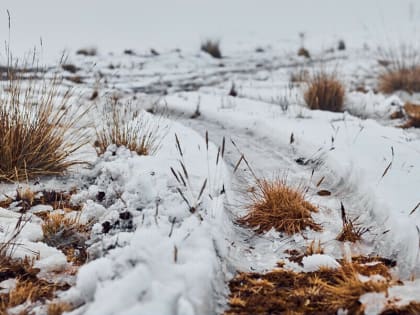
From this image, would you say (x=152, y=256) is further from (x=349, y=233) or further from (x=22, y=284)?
(x=349, y=233)

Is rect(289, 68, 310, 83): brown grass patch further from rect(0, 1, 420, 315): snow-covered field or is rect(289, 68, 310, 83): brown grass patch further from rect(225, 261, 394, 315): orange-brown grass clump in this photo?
rect(225, 261, 394, 315): orange-brown grass clump

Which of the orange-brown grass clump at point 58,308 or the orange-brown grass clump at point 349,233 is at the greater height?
the orange-brown grass clump at point 58,308

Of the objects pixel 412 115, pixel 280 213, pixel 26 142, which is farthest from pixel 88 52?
pixel 280 213

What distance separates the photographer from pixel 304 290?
204 centimetres

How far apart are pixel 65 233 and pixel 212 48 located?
11.5 meters

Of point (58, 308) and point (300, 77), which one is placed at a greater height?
point (300, 77)

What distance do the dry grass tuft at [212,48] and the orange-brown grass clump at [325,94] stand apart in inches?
298

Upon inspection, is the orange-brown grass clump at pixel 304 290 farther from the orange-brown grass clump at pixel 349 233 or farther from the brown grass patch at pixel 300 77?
the brown grass patch at pixel 300 77

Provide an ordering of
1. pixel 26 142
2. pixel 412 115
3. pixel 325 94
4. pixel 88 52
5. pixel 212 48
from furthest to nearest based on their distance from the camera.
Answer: pixel 212 48
pixel 88 52
pixel 325 94
pixel 412 115
pixel 26 142

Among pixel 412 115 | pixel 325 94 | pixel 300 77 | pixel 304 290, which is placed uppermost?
pixel 300 77

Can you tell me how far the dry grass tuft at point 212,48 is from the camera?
43.9 feet

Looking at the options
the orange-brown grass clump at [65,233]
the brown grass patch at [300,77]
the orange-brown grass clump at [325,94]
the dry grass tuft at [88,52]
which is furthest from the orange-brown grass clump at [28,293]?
the dry grass tuft at [88,52]

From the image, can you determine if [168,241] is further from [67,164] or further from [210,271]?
[67,164]

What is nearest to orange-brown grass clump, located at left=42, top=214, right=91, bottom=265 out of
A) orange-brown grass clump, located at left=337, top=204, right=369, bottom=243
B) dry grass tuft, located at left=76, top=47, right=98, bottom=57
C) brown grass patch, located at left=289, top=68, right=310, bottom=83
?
orange-brown grass clump, located at left=337, top=204, right=369, bottom=243
